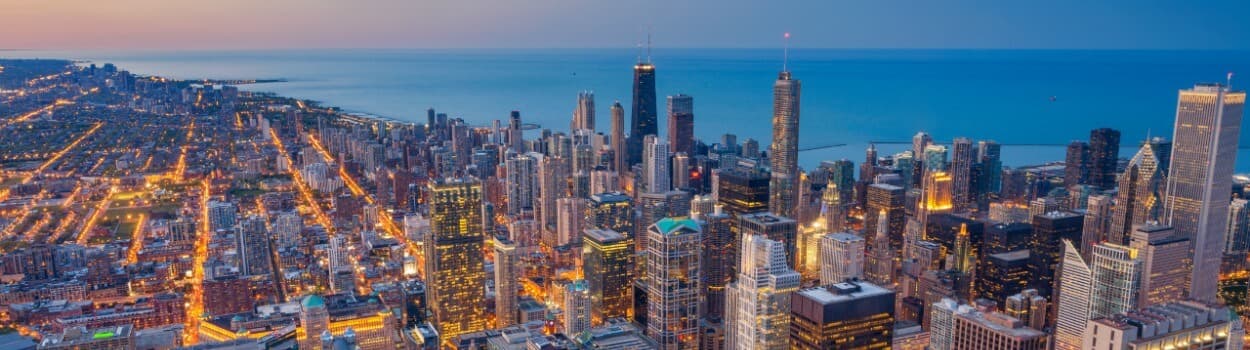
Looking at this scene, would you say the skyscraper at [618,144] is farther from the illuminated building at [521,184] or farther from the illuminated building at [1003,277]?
the illuminated building at [1003,277]

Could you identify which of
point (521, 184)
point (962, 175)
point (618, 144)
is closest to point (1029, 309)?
point (962, 175)

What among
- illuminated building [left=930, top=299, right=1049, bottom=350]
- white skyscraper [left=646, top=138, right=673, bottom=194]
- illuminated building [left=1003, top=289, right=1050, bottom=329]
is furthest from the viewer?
white skyscraper [left=646, top=138, right=673, bottom=194]

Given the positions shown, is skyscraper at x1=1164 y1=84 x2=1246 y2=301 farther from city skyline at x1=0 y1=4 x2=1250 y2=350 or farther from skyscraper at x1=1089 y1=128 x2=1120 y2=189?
skyscraper at x1=1089 y1=128 x2=1120 y2=189

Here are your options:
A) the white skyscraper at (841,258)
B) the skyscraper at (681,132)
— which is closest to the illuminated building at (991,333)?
the white skyscraper at (841,258)

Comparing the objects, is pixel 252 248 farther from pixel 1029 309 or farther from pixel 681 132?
pixel 1029 309

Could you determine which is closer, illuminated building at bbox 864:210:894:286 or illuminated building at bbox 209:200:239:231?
illuminated building at bbox 864:210:894:286

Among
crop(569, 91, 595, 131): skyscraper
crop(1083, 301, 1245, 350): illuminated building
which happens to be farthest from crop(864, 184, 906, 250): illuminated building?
crop(569, 91, 595, 131): skyscraper

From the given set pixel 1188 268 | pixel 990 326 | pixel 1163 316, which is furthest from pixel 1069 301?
pixel 1163 316
